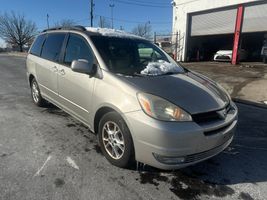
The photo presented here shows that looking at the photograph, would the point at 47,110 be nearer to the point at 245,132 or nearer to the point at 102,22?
the point at 245,132

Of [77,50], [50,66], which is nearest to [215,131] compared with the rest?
[77,50]

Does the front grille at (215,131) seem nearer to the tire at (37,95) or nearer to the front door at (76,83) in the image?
the front door at (76,83)

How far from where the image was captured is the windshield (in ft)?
11.1

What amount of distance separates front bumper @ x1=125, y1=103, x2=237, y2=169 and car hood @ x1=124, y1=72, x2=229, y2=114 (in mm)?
216

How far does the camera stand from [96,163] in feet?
10.4

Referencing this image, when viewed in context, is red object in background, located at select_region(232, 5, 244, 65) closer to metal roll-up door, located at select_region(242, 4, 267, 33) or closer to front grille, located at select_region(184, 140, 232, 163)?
metal roll-up door, located at select_region(242, 4, 267, 33)

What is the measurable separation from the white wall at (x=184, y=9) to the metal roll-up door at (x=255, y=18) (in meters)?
1.18

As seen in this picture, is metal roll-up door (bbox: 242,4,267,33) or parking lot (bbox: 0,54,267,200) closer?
parking lot (bbox: 0,54,267,200)

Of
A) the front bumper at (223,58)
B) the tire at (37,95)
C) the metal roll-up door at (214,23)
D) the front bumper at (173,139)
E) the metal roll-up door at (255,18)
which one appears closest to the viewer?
the front bumper at (173,139)

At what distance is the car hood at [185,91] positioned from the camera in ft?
8.74

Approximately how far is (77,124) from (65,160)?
1347 millimetres

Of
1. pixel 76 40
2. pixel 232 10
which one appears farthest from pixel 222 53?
pixel 76 40

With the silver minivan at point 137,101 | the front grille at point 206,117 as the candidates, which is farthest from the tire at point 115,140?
the front grille at point 206,117

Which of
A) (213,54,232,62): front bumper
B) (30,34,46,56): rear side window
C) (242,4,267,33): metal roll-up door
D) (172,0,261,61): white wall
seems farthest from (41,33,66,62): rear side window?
(213,54,232,62): front bumper
